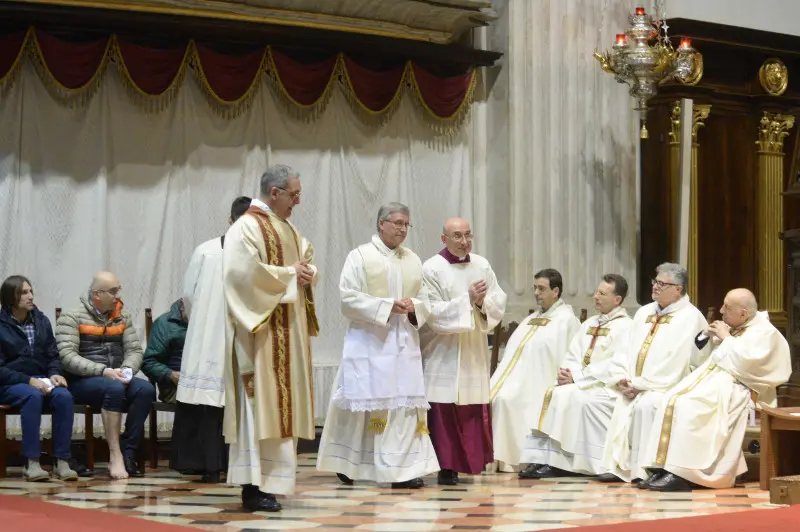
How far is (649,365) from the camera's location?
8.81 metres

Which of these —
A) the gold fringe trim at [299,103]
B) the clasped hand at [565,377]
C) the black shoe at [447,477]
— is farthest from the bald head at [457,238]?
the gold fringe trim at [299,103]

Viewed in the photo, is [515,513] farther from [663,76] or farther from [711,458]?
[663,76]

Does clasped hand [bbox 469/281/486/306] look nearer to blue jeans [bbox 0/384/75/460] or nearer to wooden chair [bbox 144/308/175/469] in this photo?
wooden chair [bbox 144/308/175/469]

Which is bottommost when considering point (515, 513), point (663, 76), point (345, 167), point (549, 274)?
point (515, 513)

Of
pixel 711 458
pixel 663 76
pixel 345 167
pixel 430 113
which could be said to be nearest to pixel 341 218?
pixel 345 167

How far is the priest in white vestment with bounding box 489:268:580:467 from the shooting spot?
9.21 metres

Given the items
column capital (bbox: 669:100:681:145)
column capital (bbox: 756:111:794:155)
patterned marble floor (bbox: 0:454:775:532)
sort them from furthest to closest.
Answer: column capital (bbox: 756:111:794:155), column capital (bbox: 669:100:681:145), patterned marble floor (bbox: 0:454:775:532)

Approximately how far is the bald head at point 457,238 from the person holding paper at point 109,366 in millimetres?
2096

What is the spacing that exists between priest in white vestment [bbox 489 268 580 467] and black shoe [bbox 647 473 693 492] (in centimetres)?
104

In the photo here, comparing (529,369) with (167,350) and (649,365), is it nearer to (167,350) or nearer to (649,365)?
(649,365)

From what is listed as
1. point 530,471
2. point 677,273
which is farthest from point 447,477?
point 677,273

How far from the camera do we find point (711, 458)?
8.27 metres

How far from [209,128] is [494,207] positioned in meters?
2.57

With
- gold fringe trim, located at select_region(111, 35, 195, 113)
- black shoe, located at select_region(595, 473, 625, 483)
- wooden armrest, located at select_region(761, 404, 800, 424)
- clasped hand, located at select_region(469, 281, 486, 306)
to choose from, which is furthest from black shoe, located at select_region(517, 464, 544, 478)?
gold fringe trim, located at select_region(111, 35, 195, 113)
